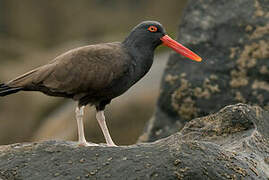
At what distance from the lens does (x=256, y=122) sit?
5648 millimetres

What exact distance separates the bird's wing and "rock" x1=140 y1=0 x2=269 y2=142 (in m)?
2.04

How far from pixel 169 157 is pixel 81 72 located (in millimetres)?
2094

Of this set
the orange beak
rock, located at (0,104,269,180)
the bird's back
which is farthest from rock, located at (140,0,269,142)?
rock, located at (0,104,269,180)

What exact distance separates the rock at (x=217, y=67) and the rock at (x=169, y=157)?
233 centimetres

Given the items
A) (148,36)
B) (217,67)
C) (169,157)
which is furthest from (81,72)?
(217,67)

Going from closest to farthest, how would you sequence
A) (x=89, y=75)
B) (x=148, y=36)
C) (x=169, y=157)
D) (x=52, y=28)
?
(x=169, y=157)
(x=89, y=75)
(x=148, y=36)
(x=52, y=28)

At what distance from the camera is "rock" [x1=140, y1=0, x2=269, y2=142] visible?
805 centimetres

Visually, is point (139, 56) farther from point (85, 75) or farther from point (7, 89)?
point (7, 89)

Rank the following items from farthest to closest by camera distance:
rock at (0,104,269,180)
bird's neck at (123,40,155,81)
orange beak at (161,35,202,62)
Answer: orange beak at (161,35,202,62) → bird's neck at (123,40,155,81) → rock at (0,104,269,180)

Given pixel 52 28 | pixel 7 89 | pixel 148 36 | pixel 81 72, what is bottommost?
pixel 52 28

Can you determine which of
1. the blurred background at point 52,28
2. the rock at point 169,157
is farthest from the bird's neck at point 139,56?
the blurred background at point 52,28

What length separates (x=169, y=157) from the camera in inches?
179

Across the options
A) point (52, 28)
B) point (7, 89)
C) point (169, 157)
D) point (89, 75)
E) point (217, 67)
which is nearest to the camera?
point (169, 157)

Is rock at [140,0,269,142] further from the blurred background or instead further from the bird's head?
the blurred background
